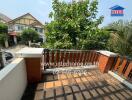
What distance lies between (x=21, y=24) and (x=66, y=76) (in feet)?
91.0

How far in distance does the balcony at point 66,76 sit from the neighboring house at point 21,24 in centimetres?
2628

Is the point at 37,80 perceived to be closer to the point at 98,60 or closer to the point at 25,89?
the point at 25,89

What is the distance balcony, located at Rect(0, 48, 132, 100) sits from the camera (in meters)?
2.62

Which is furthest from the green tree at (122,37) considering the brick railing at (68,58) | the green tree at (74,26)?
the green tree at (74,26)

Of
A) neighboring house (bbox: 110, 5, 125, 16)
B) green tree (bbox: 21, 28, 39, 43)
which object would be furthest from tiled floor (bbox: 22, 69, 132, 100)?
green tree (bbox: 21, 28, 39, 43)

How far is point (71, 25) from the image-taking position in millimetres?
5012

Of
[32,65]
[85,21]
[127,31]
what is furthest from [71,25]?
[32,65]

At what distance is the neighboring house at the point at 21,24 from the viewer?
28.1 m

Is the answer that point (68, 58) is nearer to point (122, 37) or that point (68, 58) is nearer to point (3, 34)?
point (122, 37)

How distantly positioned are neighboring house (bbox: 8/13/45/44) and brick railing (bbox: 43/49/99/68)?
26203mm

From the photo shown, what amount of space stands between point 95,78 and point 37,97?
1.96 meters

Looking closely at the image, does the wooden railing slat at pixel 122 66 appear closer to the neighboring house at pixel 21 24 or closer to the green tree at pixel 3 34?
the green tree at pixel 3 34

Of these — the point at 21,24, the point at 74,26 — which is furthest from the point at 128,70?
the point at 21,24

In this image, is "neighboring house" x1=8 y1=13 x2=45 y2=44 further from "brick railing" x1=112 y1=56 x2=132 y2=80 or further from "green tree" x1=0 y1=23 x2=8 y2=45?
"brick railing" x1=112 y1=56 x2=132 y2=80
